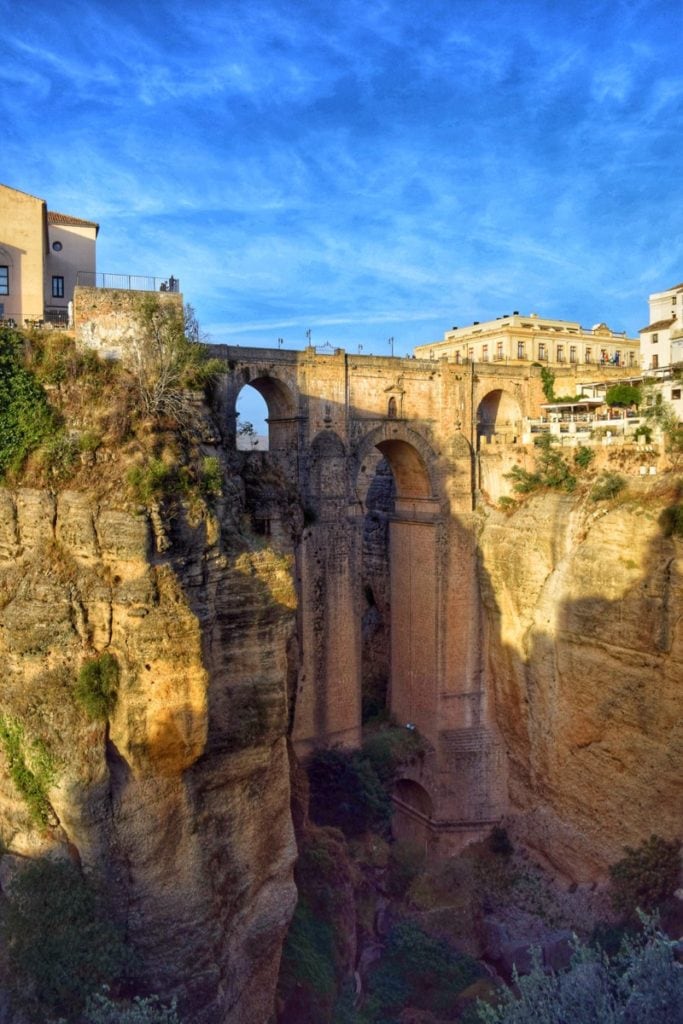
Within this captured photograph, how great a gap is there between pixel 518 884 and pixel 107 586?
16.4m

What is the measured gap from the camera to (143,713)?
1030cm

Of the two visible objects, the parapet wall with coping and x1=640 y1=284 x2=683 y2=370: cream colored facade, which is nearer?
the parapet wall with coping

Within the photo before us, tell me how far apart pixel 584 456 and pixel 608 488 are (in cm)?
216

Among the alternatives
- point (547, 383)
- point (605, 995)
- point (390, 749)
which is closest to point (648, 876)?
point (390, 749)

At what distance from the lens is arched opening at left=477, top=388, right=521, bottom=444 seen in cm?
2622

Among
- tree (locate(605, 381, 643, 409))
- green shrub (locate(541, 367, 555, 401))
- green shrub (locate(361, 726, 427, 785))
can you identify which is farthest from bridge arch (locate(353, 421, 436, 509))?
green shrub (locate(361, 726, 427, 785))

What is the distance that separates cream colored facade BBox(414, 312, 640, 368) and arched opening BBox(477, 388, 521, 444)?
600cm

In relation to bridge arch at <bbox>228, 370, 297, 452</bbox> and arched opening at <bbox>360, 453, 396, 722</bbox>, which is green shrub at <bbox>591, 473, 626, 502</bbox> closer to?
arched opening at <bbox>360, 453, 396, 722</bbox>

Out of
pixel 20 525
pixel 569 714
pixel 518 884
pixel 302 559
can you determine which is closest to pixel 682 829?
pixel 569 714

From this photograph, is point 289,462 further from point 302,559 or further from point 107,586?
point 107,586

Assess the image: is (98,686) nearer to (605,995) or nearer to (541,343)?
→ (605,995)

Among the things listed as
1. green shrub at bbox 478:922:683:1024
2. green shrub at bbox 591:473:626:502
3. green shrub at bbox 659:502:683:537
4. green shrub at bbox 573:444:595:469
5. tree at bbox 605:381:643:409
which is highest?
tree at bbox 605:381:643:409

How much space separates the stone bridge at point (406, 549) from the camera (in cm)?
2139

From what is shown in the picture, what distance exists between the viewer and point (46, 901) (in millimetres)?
10094
